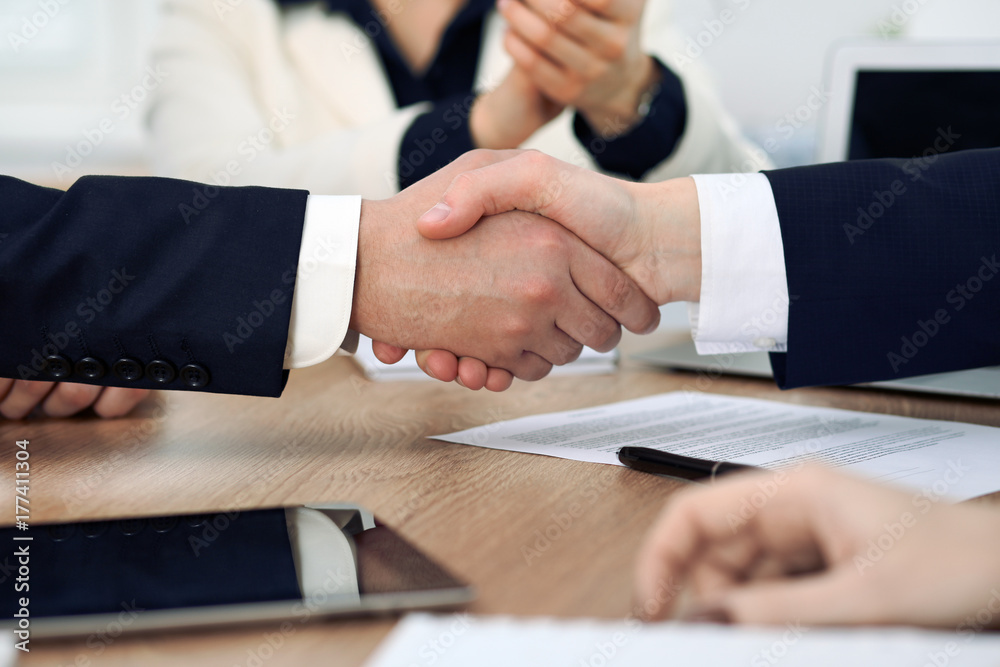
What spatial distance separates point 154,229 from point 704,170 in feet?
4.03

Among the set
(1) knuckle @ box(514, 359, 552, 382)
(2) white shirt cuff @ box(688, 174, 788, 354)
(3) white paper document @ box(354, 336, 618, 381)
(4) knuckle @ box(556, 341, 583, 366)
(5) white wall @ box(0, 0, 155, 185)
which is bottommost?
(5) white wall @ box(0, 0, 155, 185)

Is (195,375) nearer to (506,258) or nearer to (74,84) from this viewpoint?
(506,258)

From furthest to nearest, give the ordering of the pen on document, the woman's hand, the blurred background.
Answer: the blurred background, the woman's hand, the pen on document

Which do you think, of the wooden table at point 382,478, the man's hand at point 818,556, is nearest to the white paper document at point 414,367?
the wooden table at point 382,478

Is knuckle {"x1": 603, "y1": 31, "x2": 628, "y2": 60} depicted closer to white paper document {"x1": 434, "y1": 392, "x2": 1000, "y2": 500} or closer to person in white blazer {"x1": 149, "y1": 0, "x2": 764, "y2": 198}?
person in white blazer {"x1": 149, "y1": 0, "x2": 764, "y2": 198}

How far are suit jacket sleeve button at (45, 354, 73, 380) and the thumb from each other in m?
0.30

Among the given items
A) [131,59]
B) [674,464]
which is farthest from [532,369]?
[131,59]

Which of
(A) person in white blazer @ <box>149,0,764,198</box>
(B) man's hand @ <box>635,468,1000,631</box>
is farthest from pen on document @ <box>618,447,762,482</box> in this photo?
(A) person in white blazer @ <box>149,0,764,198</box>

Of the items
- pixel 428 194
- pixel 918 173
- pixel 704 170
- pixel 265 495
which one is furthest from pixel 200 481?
pixel 704 170

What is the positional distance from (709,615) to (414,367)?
686 mm

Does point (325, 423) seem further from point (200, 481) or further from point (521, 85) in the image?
point (521, 85)

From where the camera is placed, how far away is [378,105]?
179cm

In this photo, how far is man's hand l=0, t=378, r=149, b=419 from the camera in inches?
29.2

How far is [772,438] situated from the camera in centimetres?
67
